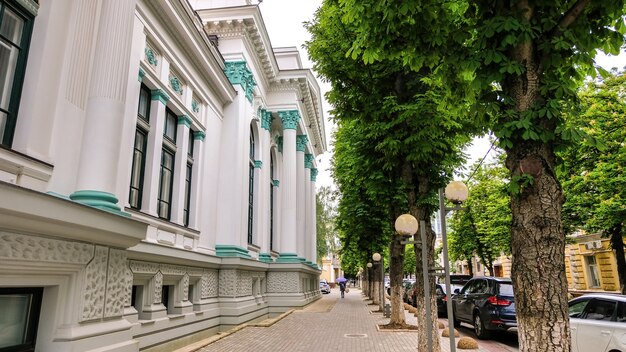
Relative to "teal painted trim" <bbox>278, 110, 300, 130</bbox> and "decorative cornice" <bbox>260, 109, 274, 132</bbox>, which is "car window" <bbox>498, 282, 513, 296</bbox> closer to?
"decorative cornice" <bbox>260, 109, 274, 132</bbox>

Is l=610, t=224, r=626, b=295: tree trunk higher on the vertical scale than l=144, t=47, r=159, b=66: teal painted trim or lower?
lower

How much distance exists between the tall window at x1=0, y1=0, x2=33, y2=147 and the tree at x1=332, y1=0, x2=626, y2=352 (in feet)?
17.0

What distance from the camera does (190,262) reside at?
11547 mm

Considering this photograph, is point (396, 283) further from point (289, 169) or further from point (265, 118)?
point (265, 118)

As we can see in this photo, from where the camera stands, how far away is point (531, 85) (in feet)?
16.3

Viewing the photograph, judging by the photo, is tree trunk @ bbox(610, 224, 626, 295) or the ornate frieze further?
tree trunk @ bbox(610, 224, 626, 295)

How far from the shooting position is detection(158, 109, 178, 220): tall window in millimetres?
11578

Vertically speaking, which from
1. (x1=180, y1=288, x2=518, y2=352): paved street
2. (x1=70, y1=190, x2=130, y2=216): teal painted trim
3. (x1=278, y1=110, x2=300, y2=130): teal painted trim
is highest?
(x1=278, y1=110, x2=300, y2=130): teal painted trim

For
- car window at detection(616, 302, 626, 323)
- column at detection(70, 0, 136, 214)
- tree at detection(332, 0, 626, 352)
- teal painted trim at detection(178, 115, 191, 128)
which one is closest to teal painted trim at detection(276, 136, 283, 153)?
teal painted trim at detection(178, 115, 191, 128)

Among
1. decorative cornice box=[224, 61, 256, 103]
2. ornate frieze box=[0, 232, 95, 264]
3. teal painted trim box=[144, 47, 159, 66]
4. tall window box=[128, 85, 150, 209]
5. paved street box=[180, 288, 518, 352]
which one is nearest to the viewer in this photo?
ornate frieze box=[0, 232, 95, 264]

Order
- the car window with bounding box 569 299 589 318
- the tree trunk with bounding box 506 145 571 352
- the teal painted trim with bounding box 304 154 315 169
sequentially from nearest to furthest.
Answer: the tree trunk with bounding box 506 145 571 352 → the car window with bounding box 569 299 589 318 → the teal painted trim with bounding box 304 154 315 169

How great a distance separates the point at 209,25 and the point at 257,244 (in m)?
9.96

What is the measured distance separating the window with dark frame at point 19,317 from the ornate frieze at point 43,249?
0.58 m

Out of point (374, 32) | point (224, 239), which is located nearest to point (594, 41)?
point (374, 32)
